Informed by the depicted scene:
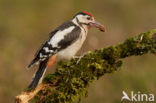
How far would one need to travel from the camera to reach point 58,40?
459cm

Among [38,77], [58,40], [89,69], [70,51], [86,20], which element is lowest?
[89,69]

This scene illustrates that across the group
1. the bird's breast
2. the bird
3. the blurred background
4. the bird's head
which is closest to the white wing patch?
the bird

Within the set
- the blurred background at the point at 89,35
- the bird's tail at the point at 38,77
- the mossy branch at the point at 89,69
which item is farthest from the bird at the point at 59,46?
the blurred background at the point at 89,35

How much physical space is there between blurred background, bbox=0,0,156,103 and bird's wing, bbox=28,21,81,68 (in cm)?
57

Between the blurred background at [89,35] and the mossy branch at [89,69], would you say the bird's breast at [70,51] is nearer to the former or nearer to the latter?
the blurred background at [89,35]

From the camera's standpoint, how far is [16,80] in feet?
18.9

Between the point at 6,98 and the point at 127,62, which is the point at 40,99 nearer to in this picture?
the point at 6,98

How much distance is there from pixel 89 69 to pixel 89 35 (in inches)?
168

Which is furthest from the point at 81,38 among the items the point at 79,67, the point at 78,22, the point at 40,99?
the point at 40,99

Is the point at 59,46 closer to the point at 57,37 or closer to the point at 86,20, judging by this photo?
the point at 57,37

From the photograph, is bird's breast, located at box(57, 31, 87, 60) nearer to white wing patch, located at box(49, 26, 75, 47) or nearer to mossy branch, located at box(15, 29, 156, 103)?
white wing patch, located at box(49, 26, 75, 47)

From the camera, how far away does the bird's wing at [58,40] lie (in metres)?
4.38

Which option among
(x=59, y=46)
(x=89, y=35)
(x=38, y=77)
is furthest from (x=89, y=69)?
(x=89, y=35)

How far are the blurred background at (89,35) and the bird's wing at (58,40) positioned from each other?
0.57 m
